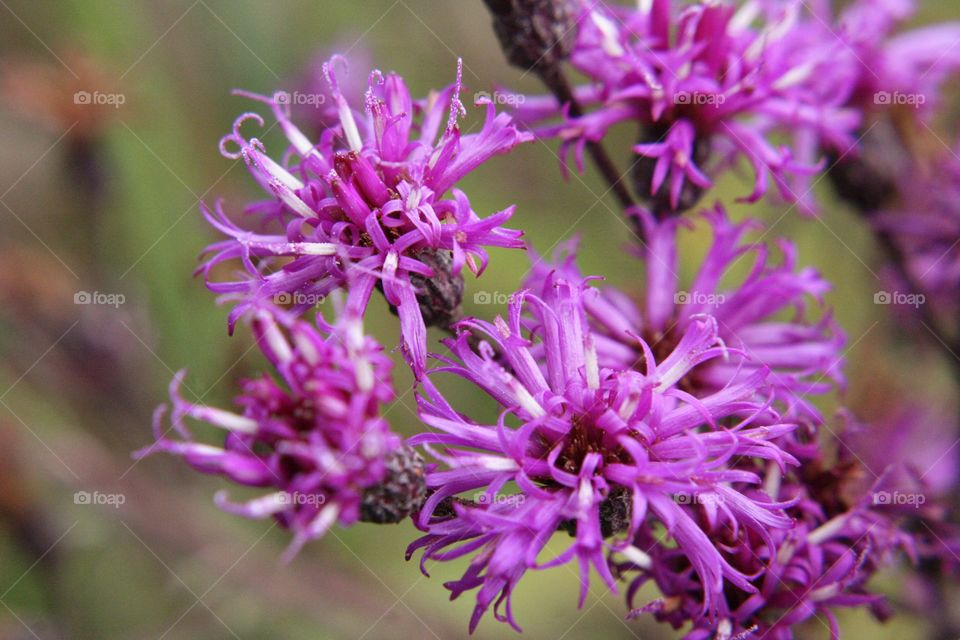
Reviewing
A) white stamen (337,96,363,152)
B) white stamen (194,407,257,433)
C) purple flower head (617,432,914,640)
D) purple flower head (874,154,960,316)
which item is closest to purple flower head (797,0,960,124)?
purple flower head (874,154,960,316)

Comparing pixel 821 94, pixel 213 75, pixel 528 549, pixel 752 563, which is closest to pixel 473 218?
pixel 528 549

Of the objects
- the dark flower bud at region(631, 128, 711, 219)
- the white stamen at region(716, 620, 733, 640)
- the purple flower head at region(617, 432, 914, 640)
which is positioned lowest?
the white stamen at region(716, 620, 733, 640)

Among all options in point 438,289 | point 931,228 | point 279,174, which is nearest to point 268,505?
point 438,289

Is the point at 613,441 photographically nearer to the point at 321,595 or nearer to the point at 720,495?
the point at 720,495

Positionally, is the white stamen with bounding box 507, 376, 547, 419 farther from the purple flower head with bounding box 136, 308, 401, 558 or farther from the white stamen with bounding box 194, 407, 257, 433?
the white stamen with bounding box 194, 407, 257, 433

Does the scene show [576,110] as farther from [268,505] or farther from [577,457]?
[268,505]

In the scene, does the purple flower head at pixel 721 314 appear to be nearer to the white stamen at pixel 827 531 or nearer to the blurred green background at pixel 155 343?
the white stamen at pixel 827 531
